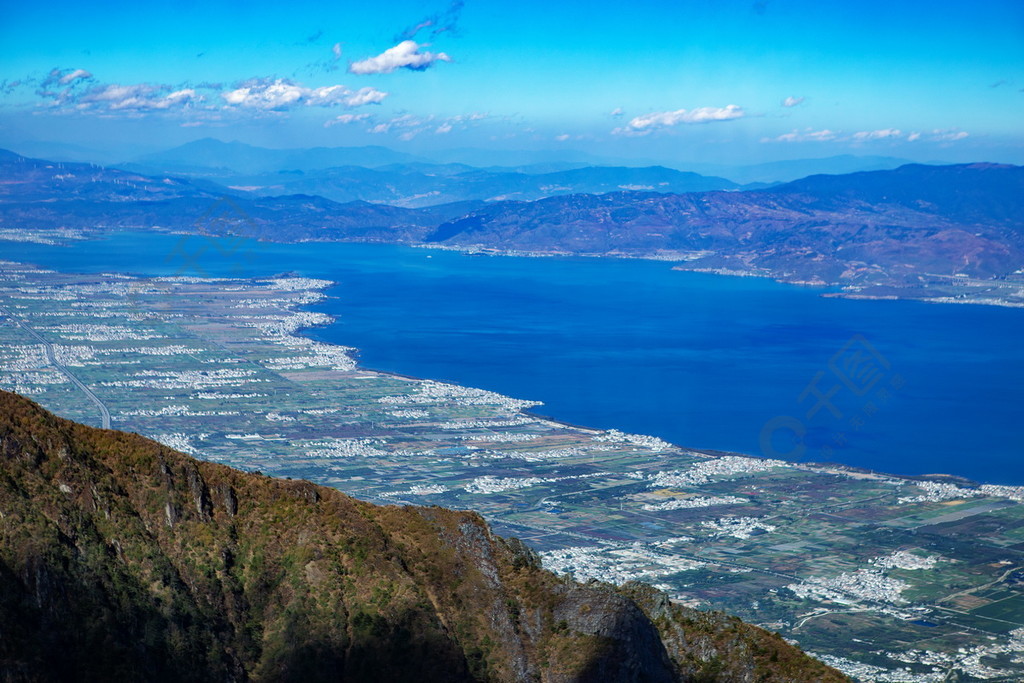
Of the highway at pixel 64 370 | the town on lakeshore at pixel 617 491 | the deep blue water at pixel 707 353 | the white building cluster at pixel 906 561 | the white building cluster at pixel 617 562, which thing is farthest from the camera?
the deep blue water at pixel 707 353

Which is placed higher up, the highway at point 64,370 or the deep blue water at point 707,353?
the highway at point 64,370

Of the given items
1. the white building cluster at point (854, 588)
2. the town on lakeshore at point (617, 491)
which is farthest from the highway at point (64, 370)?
the white building cluster at point (854, 588)

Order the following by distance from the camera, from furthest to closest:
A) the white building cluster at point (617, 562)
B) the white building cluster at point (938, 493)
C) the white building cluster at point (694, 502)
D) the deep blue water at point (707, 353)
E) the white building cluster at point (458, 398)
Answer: the white building cluster at point (458, 398), the deep blue water at point (707, 353), the white building cluster at point (938, 493), the white building cluster at point (694, 502), the white building cluster at point (617, 562)

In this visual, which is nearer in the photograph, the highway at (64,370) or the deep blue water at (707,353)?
the highway at (64,370)

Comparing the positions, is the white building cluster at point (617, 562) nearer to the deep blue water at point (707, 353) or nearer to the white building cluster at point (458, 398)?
the deep blue water at point (707, 353)

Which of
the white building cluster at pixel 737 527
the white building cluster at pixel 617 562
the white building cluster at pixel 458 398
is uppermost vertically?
the white building cluster at pixel 458 398

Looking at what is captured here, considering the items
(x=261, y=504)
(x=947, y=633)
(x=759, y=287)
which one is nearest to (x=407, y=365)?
(x=947, y=633)

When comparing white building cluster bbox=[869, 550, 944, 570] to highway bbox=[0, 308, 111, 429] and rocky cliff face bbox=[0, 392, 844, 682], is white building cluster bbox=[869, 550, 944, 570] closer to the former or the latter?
rocky cliff face bbox=[0, 392, 844, 682]

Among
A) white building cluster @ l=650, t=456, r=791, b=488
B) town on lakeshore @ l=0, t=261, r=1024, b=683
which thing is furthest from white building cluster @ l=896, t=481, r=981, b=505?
white building cluster @ l=650, t=456, r=791, b=488
